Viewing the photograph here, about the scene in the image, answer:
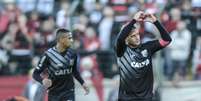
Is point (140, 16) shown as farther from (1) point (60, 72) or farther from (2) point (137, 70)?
(1) point (60, 72)

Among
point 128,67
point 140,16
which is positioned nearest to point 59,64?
point 128,67

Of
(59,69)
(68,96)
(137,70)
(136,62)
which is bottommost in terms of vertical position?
(68,96)

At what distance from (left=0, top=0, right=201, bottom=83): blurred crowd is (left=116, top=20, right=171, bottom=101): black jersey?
4.91 metres

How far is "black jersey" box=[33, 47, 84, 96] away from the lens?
12625 mm

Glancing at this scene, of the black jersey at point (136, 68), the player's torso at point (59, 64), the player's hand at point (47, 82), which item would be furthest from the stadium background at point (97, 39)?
the black jersey at point (136, 68)

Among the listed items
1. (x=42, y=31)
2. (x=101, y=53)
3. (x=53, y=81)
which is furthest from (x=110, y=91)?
(x=53, y=81)

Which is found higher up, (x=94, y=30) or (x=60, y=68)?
(x=94, y=30)

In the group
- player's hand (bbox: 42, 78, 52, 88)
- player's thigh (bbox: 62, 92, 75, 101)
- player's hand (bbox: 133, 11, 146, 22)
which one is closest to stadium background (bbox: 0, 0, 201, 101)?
player's thigh (bbox: 62, 92, 75, 101)

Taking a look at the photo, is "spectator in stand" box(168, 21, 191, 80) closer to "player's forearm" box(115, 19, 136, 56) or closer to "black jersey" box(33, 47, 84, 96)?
"black jersey" box(33, 47, 84, 96)

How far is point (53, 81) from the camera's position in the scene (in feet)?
41.5

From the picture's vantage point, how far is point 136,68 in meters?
11.8

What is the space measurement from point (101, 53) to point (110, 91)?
4.60ft

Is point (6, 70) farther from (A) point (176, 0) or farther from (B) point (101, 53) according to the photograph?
(A) point (176, 0)

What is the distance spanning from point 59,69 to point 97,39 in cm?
510
